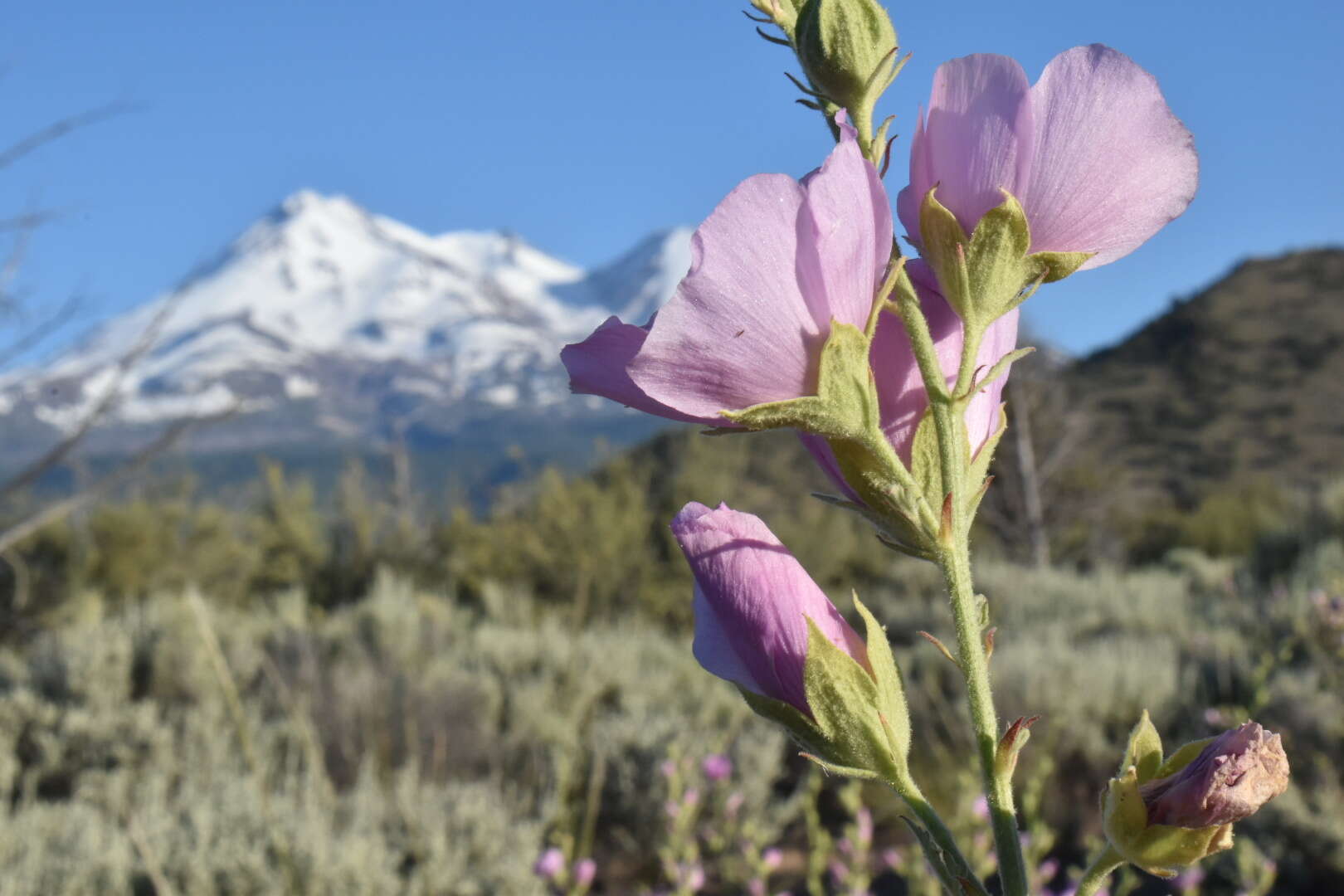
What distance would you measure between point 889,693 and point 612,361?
0.96ft

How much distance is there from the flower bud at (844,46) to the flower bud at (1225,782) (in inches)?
18.1

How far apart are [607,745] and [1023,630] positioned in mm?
3111

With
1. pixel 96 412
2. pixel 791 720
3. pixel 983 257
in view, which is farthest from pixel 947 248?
pixel 96 412

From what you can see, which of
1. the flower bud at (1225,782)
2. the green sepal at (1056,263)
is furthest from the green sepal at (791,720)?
the green sepal at (1056,263)

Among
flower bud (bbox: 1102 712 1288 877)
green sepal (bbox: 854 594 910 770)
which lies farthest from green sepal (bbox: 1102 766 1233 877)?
green sepal (bbox: 854 594 910 770)

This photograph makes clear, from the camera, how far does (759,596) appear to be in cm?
69

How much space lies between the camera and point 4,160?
102 inches

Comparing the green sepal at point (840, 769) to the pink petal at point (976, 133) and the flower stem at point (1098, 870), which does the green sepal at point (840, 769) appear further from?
the pink petal at point (976, 133)

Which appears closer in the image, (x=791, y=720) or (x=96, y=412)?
(x=791, y=720)

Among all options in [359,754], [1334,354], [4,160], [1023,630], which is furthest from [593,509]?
[1334,354]

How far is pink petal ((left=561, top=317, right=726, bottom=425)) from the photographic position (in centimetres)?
66

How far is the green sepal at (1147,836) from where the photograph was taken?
1.95ft

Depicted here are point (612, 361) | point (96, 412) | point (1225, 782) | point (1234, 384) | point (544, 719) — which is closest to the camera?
point (1225, 782)

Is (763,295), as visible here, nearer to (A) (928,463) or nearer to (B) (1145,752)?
(A) (928,463)
